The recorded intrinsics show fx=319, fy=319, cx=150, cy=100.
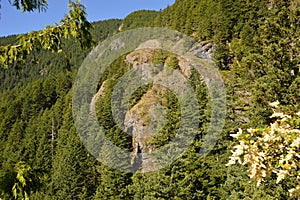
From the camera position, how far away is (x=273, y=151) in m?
3.30

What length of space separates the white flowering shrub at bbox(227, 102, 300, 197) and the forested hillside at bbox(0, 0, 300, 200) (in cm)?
2

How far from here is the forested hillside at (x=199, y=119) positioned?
32.8 ft

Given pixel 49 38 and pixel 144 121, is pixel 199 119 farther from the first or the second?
pixel 49 38

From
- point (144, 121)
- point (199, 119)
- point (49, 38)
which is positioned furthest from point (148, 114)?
point (49, 38)

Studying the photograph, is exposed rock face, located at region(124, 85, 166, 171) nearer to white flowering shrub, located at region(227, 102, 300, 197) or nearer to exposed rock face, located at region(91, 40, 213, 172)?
exposed rock face, located at region(91, 40, 213, 172)

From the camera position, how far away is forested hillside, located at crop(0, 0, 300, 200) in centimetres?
1000

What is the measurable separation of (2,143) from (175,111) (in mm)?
52635

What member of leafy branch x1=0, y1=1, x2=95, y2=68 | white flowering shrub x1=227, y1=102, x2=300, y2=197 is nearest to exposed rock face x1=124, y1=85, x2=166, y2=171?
leafy branch x1=0, y1=1, x2=95, y2=68

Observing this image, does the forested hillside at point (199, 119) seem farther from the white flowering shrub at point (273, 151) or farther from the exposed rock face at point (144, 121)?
the exposed rock face at point (144, 121)

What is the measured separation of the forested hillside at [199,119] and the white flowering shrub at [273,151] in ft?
0.08

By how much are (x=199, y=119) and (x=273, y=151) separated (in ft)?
85.4

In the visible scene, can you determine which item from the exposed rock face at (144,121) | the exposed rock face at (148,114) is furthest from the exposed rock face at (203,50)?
the exposed rock face at (144,121)

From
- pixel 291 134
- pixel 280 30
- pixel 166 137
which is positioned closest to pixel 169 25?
pixel 166 137

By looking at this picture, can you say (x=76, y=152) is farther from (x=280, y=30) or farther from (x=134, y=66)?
(x=280, y=30)
